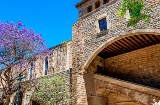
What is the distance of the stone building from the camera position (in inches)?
460

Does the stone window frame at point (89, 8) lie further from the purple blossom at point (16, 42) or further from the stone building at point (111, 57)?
the purple blossom at point (16, 42)

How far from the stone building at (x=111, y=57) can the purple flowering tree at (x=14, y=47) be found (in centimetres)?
269

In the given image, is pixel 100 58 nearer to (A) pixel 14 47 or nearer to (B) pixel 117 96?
(B) pixel 117 96

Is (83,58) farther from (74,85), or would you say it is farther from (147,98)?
(147,98)

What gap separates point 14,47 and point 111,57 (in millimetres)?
7851

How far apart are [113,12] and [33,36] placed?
21.9ft

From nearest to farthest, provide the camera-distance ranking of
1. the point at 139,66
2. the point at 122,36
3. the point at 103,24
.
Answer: the point at 122,36
the point at 103,24
the point at 139,66

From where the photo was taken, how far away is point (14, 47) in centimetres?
1469

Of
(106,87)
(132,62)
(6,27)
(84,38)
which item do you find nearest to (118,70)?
(132,62)

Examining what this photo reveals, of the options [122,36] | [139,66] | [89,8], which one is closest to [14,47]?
[89,8]

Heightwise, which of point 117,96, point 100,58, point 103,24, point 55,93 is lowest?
point 117,96

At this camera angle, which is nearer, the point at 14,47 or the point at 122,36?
the point at 122,36

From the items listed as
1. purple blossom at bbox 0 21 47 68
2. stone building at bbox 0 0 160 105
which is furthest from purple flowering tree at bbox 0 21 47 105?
stone building at bbox 0 0 160 105

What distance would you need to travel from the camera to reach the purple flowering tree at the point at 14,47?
14.5 meters
